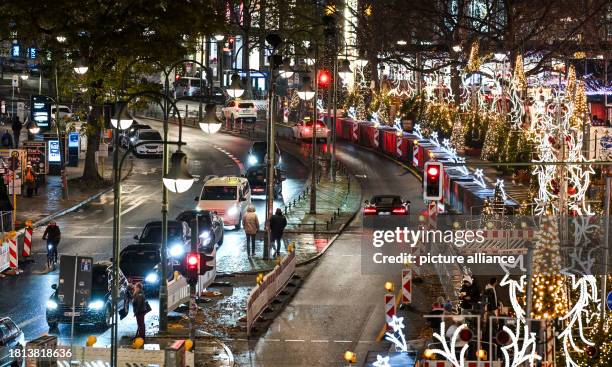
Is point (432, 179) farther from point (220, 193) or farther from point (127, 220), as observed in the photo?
point (127, 220)

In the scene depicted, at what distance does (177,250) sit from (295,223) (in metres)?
10.9

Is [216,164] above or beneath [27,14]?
beneath

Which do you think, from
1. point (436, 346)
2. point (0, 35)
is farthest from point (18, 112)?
point (436, 346)

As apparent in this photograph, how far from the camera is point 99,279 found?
1320 inches

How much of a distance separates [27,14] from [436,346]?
1121 inches

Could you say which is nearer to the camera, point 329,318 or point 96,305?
point 96,305

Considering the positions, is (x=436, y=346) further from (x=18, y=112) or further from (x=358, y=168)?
(x=18, y=112)

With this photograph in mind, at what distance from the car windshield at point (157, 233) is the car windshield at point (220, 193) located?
778 cm

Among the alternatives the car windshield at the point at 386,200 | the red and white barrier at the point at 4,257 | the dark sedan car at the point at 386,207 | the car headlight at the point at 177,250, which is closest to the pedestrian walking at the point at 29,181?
the dark sedan car at the point at 386,207

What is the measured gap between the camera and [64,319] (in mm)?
32312

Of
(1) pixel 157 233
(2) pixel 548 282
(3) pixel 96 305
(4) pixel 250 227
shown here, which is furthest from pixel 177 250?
(2) pixel 548 282

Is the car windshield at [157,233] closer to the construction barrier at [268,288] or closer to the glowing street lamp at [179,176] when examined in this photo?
the construction barrier at [268,288]

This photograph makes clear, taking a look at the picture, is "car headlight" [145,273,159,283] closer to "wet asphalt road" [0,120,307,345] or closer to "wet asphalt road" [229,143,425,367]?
"wet asphalt road" [0,120,307,345]

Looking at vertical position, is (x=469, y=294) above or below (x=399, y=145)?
below
